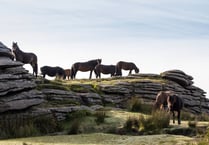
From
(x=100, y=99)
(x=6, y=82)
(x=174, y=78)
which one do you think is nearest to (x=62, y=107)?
(x=6, y=82)

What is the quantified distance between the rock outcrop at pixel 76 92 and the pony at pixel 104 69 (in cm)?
555

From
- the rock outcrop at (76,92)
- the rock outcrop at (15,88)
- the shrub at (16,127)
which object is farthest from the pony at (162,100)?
the shrub at (16,127)

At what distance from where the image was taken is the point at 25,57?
3231cm

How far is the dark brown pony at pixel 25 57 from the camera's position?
31502mm

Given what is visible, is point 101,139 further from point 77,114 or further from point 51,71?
point 51,71

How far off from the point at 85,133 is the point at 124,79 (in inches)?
619

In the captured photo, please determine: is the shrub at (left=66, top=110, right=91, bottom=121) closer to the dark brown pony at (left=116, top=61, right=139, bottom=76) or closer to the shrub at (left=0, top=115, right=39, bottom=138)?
the shrub at (left=0, top=115, right=39, bottom=138)

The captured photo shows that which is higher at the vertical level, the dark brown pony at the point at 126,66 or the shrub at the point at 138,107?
the dark brown pony at the point at 126,66

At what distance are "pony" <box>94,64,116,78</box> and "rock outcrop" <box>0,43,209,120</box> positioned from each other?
5.55 meters

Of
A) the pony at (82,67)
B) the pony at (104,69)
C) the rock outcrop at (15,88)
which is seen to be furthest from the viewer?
the pony at (82,67)

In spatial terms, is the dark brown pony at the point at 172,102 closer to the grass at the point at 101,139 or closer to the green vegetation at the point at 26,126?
the grass at the point at 101,139

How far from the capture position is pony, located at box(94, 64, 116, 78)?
44628 millimetres

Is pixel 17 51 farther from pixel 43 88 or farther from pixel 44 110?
pixel 44 110

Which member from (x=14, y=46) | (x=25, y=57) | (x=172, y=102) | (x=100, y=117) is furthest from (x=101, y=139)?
(x=14, y=46)
